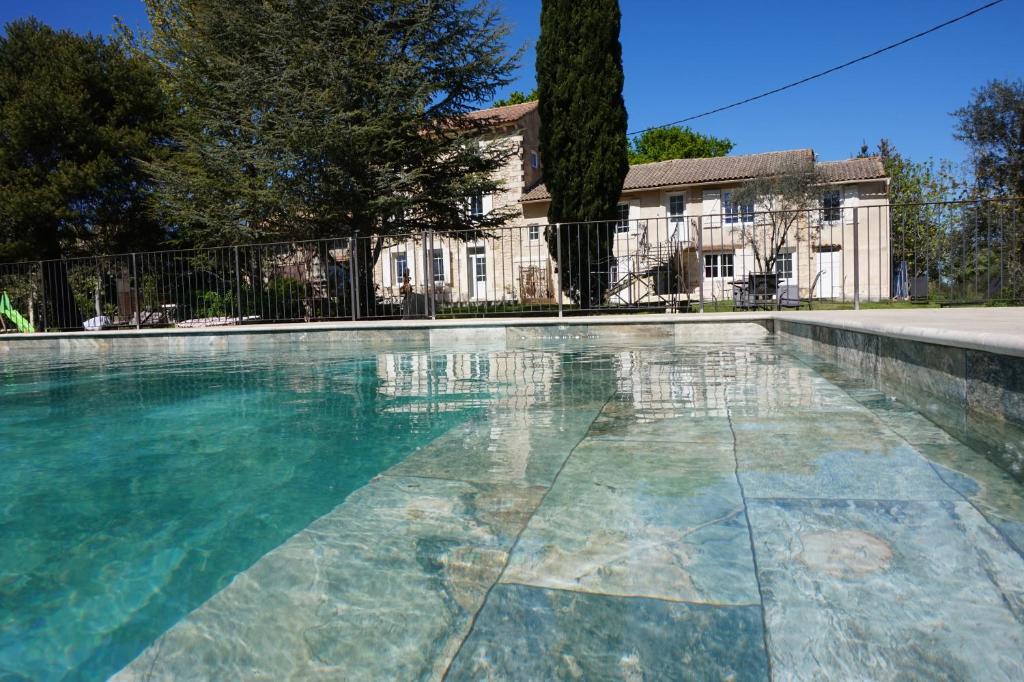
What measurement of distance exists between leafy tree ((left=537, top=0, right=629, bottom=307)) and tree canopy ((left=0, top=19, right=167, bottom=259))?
406 inches

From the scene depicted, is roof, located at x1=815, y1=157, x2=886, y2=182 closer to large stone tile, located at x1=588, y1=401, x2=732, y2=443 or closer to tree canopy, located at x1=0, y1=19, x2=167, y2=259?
tree canopy, located at x1=0, y1=19, x2=167, y2=259

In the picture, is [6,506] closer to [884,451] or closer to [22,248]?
[884,451]

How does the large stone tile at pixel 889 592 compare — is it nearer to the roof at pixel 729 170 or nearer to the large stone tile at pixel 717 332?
the large stone tile at pixel 717 332

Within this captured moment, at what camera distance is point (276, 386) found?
16.0ft

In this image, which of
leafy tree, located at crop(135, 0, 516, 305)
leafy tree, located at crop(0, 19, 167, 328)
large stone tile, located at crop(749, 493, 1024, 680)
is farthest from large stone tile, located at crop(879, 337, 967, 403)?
leafy tree, located at crop(0, 19, 167, 328)

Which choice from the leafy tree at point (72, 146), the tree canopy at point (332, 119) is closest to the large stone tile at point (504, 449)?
the tree canopy at point (332, 119)

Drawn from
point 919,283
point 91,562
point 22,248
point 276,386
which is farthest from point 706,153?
point 91,562

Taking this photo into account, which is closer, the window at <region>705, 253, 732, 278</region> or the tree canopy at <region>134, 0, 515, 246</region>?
the tree canopy at <region>134, 0, 515, 246</region>

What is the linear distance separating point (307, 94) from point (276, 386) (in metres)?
10.1

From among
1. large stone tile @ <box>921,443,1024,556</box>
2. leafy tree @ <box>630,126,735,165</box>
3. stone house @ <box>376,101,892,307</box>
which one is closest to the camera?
large stone tile @ <box>921,443,1024,556</box>

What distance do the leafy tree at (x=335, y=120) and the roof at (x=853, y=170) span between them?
14.3 meters

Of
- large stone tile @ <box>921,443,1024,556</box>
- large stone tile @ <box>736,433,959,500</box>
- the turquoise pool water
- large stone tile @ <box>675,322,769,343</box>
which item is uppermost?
large stone tile @ <box>675,322,769,343</box>

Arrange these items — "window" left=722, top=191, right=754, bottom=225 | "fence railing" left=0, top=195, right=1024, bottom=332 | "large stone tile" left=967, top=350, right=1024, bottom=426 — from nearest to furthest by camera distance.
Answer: "large stone tile" left=967, top=350, right=1024, bottom=426
"fence railing" left=0, top=195, right=1024, bottom=332
"window" left=722, top=191, right=754, bottom=225

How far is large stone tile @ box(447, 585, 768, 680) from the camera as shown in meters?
0.99
